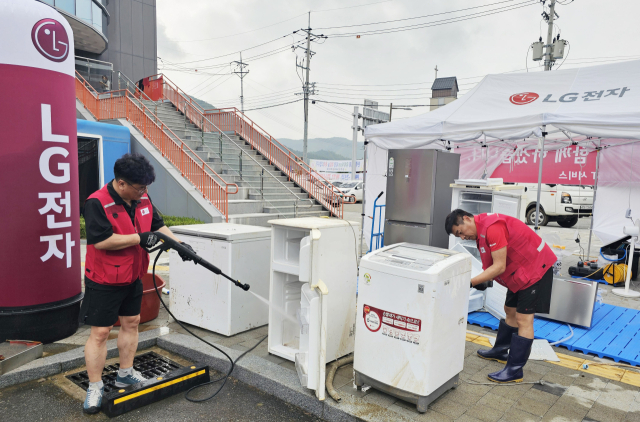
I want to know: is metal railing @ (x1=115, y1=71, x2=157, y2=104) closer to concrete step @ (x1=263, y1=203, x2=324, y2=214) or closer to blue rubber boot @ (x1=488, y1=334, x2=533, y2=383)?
concrete step @ (x1=263, y1=203, x2=324, y2=214)

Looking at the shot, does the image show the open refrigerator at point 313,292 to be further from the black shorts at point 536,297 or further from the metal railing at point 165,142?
the metal railing at point 165,142

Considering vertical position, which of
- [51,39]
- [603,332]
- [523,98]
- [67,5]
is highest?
[67,5]

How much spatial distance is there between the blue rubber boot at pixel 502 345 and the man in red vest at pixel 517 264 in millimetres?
423

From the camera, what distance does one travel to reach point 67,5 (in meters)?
18.1

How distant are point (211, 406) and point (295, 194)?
11.5 metres

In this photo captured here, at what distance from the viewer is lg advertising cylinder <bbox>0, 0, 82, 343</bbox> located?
382 cm

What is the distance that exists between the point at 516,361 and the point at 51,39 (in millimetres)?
5294

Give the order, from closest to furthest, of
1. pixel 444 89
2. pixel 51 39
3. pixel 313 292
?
pixel 313 292 → pixel 51 39 → pixel 444 89

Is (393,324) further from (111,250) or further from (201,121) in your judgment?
(201,121)

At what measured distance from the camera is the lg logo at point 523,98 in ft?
24.0

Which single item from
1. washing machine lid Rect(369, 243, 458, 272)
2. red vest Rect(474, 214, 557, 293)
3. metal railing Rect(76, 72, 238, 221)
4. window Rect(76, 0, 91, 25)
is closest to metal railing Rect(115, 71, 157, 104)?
window Rect(76, 0, 91, 25)

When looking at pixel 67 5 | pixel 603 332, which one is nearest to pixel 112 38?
pixel 67 5

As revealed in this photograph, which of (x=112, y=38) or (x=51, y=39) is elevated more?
(x=112, y=38)

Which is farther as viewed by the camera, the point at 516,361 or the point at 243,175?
the point at 243,175
